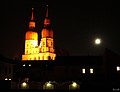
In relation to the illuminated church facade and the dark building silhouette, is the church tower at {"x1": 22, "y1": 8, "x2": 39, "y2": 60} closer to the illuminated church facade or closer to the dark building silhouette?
the illuminated church facade

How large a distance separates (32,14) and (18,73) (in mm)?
77295

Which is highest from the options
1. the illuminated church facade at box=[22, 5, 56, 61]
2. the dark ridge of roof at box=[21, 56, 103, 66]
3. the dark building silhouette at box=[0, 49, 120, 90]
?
the illuminated church facade at box=[22, 5, 56, 61]

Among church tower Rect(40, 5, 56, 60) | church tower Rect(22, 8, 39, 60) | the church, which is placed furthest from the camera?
church tower Rect(22, 8, 39, 60)

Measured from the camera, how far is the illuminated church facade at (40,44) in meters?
126

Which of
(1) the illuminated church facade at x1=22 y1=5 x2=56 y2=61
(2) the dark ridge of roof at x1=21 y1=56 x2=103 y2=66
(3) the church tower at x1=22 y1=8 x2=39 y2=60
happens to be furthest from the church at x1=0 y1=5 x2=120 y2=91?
(3) the church tower at x1=22 y1=8 x2=39 y2=60

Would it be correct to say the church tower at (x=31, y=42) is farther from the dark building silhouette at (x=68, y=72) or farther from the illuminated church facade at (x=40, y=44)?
the dark building silhouette at (x=68, y=72)

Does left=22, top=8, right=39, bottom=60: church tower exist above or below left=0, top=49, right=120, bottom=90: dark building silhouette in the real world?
above

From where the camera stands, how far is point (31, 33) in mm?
129000

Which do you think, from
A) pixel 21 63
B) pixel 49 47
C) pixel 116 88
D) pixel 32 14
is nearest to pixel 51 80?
pixel 21 63

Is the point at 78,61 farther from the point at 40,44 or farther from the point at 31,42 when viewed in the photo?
the point at 31,42

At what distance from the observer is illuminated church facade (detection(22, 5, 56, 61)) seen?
414ft

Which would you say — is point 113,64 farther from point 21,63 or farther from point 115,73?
point 21,63

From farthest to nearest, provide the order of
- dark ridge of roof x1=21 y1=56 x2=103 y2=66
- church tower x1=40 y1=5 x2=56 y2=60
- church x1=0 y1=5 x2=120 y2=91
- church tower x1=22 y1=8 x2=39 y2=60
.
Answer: church tower x1=22 y1=8 x2=39 y2=60 → church tower x1=40 y1=5 x2=56 y2=60 → dark ridge of roof x1=21 y1=56 x2=103 y2=66 → church x1=0 y1=5 x2=120 y2=91

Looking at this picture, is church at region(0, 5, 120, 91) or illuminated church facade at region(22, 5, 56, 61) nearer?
church at region(0, 5, 120, 91)
